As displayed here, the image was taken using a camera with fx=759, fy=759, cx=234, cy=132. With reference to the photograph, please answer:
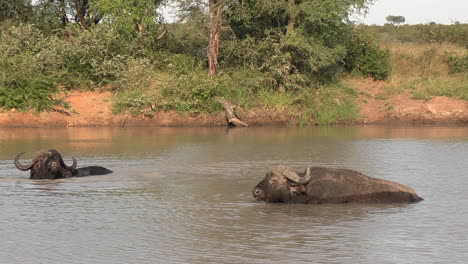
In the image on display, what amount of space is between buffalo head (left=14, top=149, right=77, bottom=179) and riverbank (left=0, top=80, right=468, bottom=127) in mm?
16405

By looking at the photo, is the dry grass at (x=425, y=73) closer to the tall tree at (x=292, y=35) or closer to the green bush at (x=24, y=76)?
the tall tree at (x=292, y=35)

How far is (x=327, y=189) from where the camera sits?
12.4 metres

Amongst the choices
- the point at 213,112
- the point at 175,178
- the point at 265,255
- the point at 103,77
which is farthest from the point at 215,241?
the point at 103,77

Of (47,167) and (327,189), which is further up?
(327,189)

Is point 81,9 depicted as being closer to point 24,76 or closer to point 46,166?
point 24,76

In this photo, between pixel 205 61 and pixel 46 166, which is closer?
pixel 46 166

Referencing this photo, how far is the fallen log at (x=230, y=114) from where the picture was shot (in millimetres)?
32156

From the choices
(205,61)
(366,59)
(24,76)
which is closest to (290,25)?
(205,61)

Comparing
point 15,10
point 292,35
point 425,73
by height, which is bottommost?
point 425,73

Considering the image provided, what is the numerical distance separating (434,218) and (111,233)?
15.5 feet

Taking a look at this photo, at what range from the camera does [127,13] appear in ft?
117

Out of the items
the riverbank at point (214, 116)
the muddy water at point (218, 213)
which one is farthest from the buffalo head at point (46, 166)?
the riverbank at point (214, 116)

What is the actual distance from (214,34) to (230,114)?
15.0ft

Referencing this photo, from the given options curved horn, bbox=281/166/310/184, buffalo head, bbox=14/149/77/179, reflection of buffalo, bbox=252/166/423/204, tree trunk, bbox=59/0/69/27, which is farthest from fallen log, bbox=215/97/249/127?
curved horn, bbox=281/166/310/184
